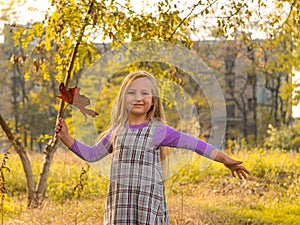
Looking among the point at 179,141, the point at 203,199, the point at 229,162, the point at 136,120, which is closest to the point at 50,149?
the point at 203,199

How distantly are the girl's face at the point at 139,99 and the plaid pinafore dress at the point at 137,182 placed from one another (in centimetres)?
8

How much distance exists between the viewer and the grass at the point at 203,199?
5.23 meters

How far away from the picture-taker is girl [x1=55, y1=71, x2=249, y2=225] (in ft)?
9.32

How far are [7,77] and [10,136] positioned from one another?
15.9 m

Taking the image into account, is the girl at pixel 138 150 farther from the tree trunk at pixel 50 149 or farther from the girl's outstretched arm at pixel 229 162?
the tree trunk at pixel 50 149

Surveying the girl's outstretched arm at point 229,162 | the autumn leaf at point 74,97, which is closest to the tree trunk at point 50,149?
the autumn leaf at point 74,97

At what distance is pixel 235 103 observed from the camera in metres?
23.2

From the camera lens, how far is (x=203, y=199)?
265 inches

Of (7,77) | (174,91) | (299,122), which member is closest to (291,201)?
(174,91)

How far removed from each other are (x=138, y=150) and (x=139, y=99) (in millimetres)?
255

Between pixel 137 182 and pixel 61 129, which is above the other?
pixel 61 129

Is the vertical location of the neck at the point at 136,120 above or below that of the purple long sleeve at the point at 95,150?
above

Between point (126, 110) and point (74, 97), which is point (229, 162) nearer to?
point (126, 110)

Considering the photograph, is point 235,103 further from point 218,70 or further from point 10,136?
point 10,136
